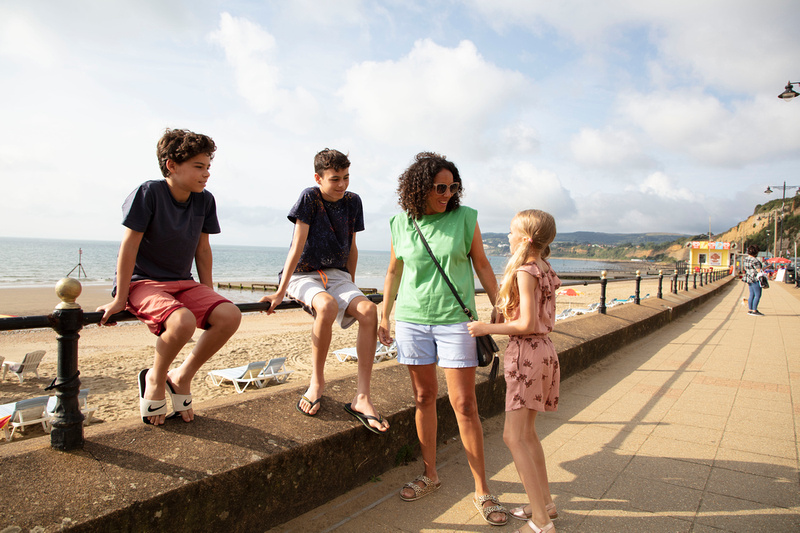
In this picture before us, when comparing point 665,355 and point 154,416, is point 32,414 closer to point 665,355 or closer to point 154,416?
point 154,416

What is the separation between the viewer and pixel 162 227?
2.36 metres

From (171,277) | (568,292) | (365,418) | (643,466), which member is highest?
(171,277)

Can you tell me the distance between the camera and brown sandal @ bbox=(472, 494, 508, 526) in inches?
97.0

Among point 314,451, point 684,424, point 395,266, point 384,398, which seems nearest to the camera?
point 314,451

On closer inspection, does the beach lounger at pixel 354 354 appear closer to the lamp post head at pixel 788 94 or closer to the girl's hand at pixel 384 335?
the girl's hand at pixel 384 335

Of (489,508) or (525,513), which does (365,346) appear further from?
(525,513)

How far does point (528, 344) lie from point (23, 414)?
7387mm

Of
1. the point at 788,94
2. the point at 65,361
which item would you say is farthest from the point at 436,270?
the point at 788,94

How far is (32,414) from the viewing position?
6945 millimetres

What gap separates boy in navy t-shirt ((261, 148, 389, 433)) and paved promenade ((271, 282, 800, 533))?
1.68 ft

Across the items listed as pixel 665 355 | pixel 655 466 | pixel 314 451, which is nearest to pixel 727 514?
pixel 655 466

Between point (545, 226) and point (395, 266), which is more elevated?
point (545, 226)

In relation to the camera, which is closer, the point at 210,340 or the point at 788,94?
the point at 210,340

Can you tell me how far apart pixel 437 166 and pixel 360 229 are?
686 millimetres
